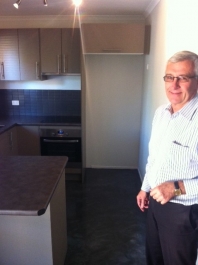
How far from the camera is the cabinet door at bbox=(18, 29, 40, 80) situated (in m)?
3.32

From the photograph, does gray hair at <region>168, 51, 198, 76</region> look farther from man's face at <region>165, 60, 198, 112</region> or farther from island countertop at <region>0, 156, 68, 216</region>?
island countertop at <region>0, 156, 68, 216</region>

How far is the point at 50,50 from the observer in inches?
131

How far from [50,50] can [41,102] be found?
34.0 inches

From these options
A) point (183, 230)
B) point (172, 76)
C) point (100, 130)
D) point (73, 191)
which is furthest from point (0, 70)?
point (183, 230)

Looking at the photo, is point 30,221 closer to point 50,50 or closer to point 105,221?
point 105,221

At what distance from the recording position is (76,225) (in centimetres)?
255

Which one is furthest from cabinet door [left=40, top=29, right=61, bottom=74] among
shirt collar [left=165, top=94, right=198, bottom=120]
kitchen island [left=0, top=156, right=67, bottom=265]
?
shirt collar [left=165, top=94, right=198, bottom=120]

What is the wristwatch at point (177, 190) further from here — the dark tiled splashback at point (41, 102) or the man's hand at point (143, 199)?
the dark tiled splashback at point (41, 102)

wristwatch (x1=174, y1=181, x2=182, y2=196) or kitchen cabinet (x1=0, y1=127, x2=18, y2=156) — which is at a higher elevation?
wristwatch (x1=174, y1=181, x2=182, y2=196)

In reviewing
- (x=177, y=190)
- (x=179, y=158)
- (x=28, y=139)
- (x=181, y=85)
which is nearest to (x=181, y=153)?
Result: (x=179, y=158)

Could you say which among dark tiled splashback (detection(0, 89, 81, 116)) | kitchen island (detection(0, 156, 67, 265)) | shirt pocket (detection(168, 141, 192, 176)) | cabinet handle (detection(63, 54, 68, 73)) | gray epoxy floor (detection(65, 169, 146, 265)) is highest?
cabinet handle (detection(63, 54, 68, 73))

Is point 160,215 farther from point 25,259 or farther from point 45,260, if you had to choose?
point 25,259

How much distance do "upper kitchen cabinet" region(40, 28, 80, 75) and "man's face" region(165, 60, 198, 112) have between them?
2.25m

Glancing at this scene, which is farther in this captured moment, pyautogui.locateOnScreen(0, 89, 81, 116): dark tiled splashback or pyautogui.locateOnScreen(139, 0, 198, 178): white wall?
pyautogui.locateOnScreen(0, 89, 81, 116): dark tiled splashback
